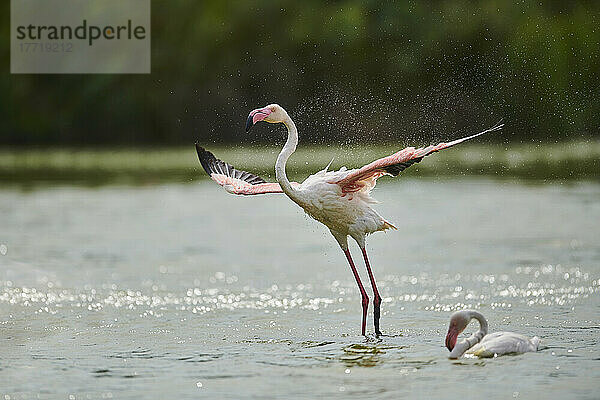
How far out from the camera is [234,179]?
10695 millimetres

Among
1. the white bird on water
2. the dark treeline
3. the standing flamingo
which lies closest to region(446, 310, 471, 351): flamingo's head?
the white bird on water

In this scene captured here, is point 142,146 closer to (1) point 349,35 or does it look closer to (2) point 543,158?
(1) point 349,35

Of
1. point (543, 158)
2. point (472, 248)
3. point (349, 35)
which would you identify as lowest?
point (472, 248)

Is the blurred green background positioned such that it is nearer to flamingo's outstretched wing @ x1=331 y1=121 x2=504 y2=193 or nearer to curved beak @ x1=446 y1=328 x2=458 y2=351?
flamingo's outstretched wing @ x1=331 y1=121 x2=504 y2=193

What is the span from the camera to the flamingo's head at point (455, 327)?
8.43 metres

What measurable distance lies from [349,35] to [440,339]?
2733cm

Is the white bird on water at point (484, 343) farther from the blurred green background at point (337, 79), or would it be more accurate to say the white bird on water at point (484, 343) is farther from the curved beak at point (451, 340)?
the blurred green background at point (337, 79)

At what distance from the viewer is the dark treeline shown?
3241 centimetres

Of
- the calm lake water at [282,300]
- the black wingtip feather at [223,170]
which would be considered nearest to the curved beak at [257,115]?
the black wingtip feather at [223,170]

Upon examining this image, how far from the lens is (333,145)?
111ft

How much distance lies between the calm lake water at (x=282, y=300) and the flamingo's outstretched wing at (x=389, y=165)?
1209mm

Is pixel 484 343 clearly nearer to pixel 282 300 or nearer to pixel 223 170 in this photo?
pixel 282 300

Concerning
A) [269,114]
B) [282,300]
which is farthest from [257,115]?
[282,300]

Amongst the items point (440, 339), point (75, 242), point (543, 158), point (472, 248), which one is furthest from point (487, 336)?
point (543, 158)
